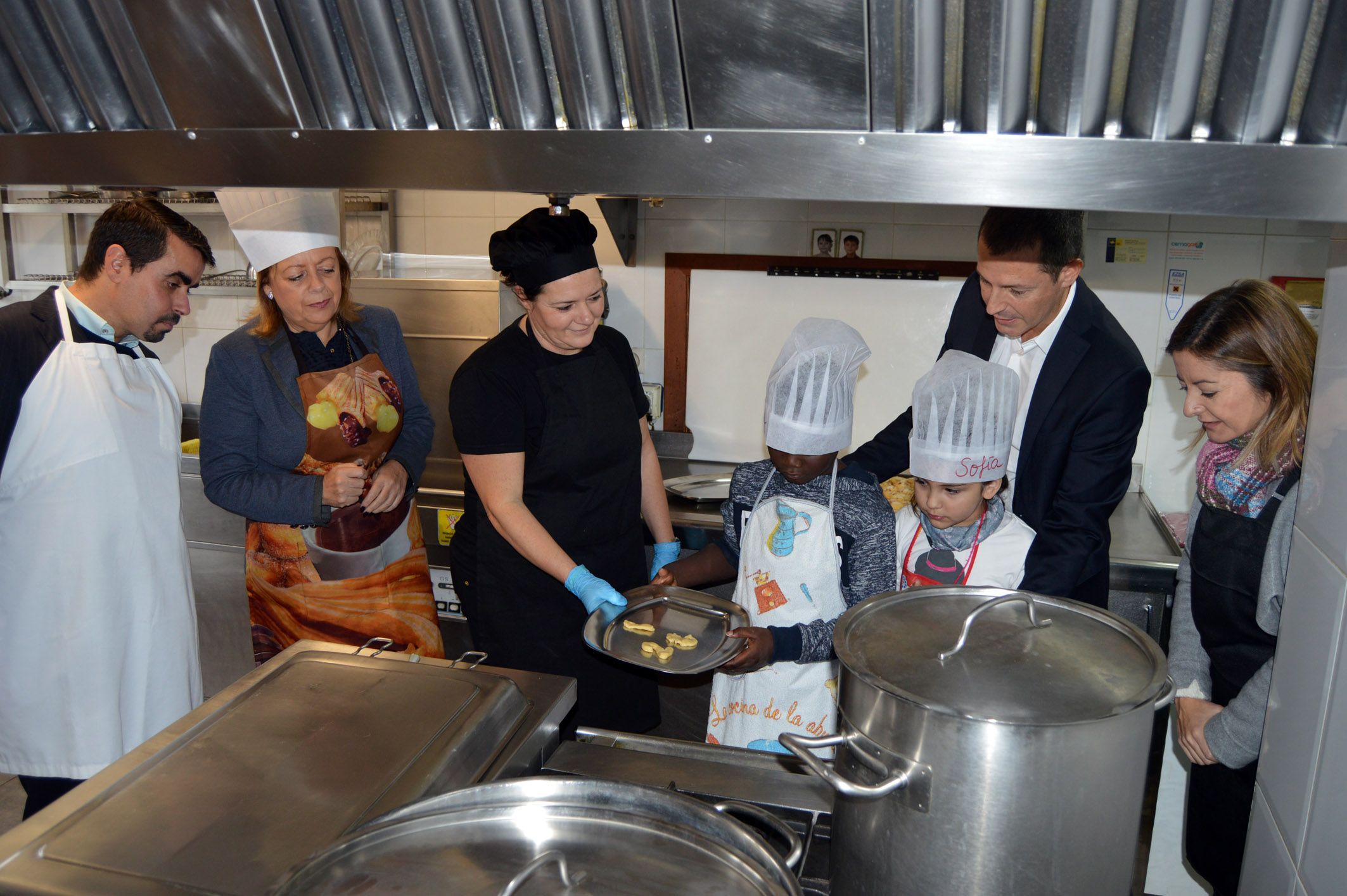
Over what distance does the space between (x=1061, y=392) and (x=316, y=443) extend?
1.56m

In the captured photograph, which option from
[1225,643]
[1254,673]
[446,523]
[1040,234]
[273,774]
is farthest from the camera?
[446,523]

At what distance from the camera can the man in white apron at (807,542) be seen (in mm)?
1666

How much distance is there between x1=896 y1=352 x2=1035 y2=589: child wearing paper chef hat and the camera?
159 cm

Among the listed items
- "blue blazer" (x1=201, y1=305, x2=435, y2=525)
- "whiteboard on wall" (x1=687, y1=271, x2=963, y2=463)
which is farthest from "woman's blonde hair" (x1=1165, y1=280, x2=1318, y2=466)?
"blue blazer" (x1=201, y1=305, x2=435, y2=525)

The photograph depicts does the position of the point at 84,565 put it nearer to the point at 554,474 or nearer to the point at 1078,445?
the point at 554,474

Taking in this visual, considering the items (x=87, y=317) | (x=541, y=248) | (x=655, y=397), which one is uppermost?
(x=541, y=248)

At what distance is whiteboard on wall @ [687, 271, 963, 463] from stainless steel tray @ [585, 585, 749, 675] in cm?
144

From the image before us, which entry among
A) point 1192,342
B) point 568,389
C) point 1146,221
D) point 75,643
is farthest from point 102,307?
point 1146,221

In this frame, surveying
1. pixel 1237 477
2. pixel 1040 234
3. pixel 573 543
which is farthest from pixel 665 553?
pixel 1237 477

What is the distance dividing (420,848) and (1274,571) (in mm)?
1102

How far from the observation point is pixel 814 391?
165 centimetres

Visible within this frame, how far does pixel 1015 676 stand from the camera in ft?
2.78

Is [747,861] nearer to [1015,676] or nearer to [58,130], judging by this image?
[1015,676]

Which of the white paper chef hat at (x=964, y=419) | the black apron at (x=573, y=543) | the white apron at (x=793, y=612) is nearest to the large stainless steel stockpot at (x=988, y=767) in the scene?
the white paper chef hat at (x=964, y=419)
